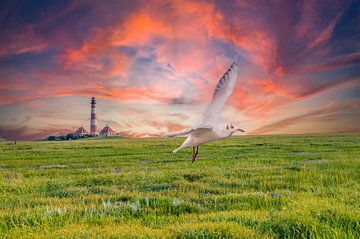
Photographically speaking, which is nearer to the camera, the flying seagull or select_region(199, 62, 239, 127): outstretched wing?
the flying seagull

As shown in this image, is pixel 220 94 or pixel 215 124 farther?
pixel 220 94

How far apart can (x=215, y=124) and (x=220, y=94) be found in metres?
0.51

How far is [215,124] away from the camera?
3301mm

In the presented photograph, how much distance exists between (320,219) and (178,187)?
6.16 meters

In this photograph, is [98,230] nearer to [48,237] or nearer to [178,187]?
[48,237]

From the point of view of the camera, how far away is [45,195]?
38.8ft

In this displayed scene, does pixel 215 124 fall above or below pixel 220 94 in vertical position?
below

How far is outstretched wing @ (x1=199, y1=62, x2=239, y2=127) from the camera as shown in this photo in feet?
11.9

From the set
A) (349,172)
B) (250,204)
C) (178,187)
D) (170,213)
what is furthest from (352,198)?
(349,172)

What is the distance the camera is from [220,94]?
3.71 m

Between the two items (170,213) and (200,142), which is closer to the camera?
(200,142)

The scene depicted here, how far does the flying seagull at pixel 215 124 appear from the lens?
3.12 meters

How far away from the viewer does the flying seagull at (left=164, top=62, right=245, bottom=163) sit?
3.12 m

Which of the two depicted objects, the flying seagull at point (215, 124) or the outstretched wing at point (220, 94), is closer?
the flying seagull at point (215, 124)
